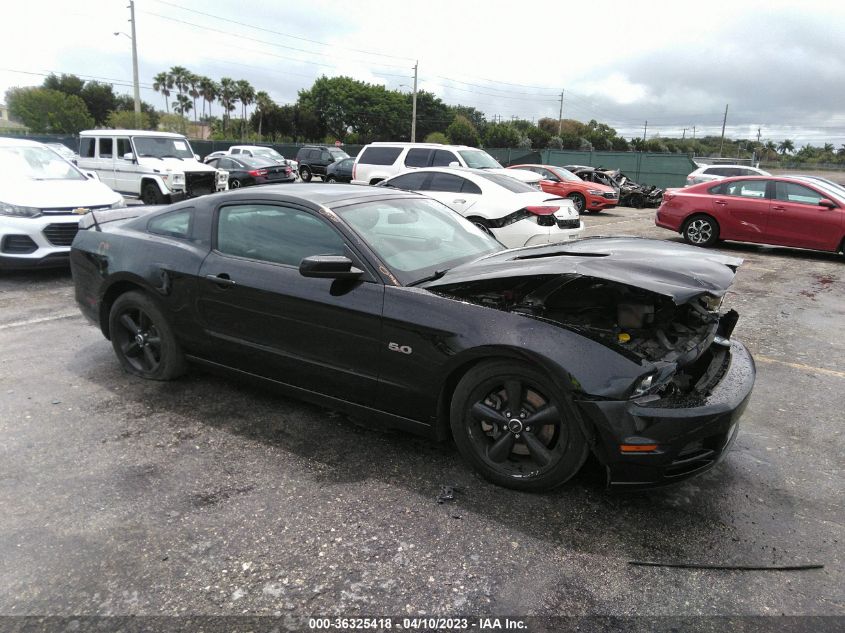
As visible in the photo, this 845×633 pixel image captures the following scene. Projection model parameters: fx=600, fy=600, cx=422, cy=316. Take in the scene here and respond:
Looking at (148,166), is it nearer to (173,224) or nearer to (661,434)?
(173,224)

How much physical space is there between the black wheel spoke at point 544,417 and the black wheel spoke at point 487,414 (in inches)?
4.8

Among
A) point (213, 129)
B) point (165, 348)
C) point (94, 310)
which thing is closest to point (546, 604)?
point (165, 348)

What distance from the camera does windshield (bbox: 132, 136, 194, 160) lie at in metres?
14.3

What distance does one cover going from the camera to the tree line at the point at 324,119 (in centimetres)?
6141

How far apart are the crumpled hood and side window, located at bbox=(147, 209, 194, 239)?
1.96 meters

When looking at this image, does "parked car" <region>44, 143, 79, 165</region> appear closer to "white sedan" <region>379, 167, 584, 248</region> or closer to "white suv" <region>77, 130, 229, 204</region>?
"white suv" <region>77, 130, 229, 204</region>

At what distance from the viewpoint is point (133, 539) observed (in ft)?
8.79

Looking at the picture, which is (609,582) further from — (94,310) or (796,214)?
(796,214)

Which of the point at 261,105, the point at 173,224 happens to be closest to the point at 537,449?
the point at 173,224

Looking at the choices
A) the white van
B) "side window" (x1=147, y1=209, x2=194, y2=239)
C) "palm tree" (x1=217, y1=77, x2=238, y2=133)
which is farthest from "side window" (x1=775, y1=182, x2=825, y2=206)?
"palm tree" (x1=217, y1=77, x2=238, y2=133)

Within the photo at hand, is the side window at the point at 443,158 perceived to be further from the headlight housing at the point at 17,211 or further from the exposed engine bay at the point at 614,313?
the exposed engine bay at the point at 614,313

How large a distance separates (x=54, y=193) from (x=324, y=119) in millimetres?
82866

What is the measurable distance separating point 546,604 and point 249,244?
276 cm

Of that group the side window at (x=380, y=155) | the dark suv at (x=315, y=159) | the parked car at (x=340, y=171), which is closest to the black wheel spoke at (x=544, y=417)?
the side window at (x=380, y=155)
